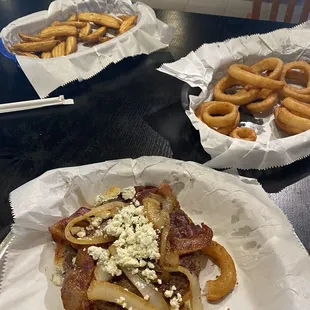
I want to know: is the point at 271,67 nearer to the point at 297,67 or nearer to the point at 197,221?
the point at 297,67

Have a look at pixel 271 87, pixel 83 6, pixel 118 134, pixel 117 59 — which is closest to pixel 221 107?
pixel 271 87

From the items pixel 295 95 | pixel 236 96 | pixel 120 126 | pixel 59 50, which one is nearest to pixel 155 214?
pixel 120 126

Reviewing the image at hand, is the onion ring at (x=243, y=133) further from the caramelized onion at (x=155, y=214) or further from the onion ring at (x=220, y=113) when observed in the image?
the caramelized onion at (x=155, y=214)

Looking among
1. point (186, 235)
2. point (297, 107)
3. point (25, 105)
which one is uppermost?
point (297, 107)

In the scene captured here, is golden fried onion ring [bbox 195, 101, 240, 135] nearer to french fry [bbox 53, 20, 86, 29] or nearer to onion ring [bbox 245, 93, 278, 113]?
onion ring [bbox 245, 93, 278, 113]

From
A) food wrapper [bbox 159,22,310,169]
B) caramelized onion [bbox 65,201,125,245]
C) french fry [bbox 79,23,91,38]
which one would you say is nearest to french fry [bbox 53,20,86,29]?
french fry [bbox 79,23,91,38]

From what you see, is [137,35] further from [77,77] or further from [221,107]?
[221,107]

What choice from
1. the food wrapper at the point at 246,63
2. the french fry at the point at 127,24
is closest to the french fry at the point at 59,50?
the french fry at the point at 127,24
